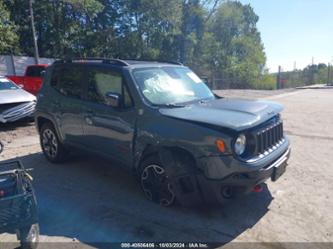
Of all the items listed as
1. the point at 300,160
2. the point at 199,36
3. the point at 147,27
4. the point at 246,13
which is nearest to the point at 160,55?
the point at 147,27

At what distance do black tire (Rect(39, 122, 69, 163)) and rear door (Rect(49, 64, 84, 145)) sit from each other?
1.11 feet

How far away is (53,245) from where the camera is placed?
3480 millimetres

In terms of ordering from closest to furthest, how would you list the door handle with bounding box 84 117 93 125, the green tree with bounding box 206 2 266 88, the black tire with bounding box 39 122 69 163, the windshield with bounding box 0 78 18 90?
the door handle with bounding box 84 117 93 125
the black tire with bounding box 39 122 69 163
the windshield with bounding box 0 78 18 90
the green tree with bounding box 206 2 266 88

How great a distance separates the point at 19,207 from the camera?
3074 mm

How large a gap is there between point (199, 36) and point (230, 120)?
35785mm

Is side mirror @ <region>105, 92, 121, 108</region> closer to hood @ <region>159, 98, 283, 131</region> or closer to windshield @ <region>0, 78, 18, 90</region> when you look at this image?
hood @ <region>159, 98, 283, 131</region>

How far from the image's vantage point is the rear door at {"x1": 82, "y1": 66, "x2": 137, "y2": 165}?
179 inches

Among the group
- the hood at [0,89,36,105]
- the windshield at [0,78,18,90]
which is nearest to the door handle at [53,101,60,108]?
the hood at [0,89,36,105]

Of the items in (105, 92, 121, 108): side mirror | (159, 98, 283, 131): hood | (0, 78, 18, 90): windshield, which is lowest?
Answer: (159, 98, 283, 131): hood

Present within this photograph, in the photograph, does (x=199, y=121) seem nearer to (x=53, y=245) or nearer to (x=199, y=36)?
(x=53, y=245)

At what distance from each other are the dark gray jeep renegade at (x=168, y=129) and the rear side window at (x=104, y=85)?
0.01m

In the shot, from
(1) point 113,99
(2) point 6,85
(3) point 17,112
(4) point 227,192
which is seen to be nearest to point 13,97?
(3) point 17,112

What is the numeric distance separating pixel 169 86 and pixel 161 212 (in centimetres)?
175

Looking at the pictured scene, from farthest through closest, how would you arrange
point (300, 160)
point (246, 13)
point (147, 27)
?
point (246, 13), point (147, 27), point (300, 160)
